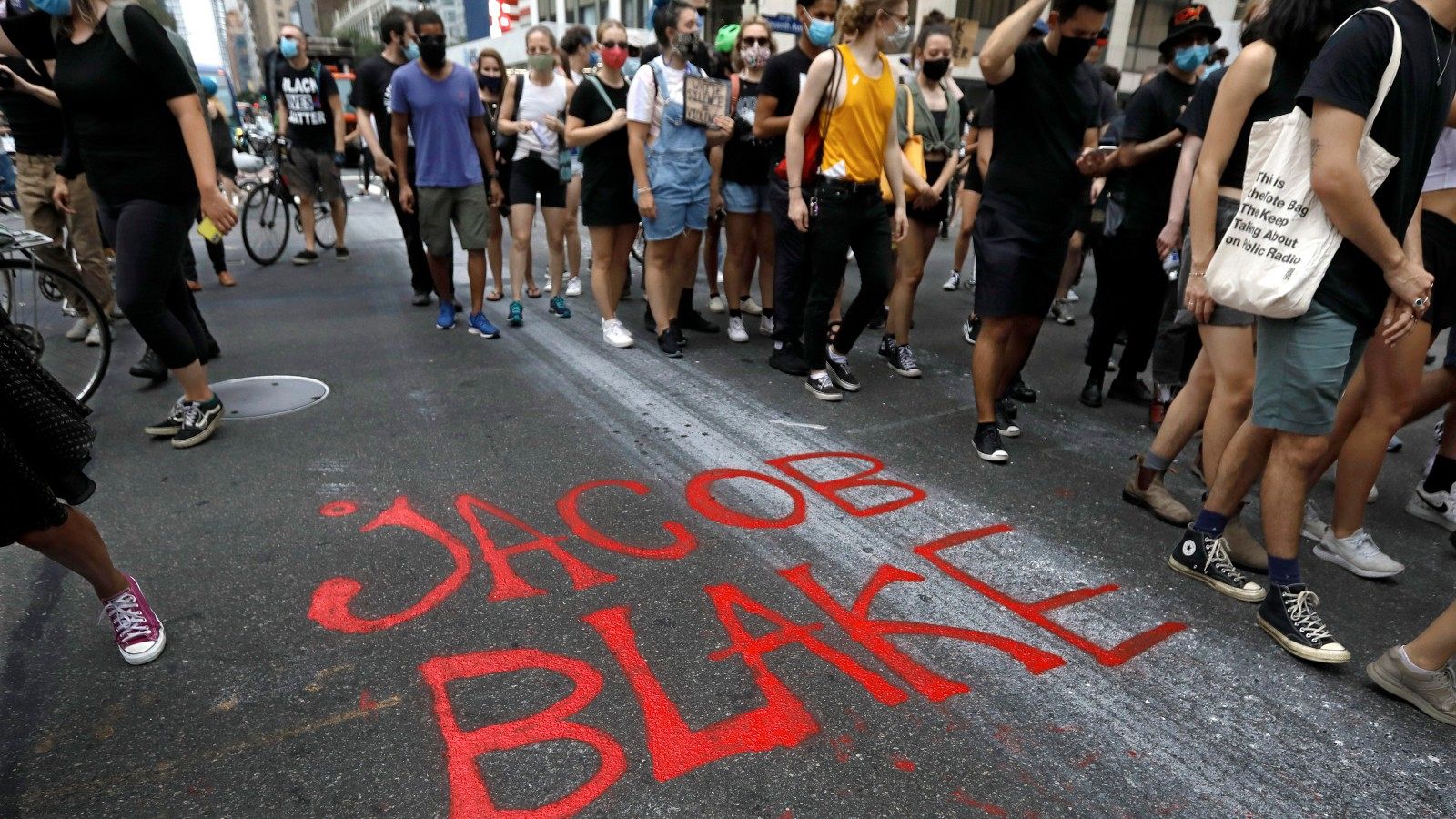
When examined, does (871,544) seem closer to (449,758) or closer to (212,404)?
(449,758)

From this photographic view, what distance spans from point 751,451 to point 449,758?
213 centimetres

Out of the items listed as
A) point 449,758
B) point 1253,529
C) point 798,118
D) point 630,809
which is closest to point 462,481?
point 449,758

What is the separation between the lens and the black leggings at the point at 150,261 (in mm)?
3463

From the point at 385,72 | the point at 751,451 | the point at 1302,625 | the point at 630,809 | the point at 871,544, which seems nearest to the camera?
the point at 630,809

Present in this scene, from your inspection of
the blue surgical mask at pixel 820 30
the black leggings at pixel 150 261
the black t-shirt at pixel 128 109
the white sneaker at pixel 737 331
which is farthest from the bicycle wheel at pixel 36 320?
the blue surgical mask at pixel 820 30

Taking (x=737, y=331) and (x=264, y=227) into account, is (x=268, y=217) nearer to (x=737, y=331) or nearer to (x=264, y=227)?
(x=264, y=227)

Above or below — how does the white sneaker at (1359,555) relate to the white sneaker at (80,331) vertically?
below

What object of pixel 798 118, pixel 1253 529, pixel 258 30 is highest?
pixel 258 30

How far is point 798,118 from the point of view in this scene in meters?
4.16

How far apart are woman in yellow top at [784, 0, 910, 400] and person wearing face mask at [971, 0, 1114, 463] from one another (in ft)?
2.40

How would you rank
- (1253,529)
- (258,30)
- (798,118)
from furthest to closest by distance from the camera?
(258,30), (798,118), (1253,529)

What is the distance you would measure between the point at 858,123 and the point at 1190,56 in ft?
5.80

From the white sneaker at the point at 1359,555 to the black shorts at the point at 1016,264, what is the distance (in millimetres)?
1424

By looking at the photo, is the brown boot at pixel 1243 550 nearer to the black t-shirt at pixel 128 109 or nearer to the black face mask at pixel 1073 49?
the black face mask at pixel 1073 49
